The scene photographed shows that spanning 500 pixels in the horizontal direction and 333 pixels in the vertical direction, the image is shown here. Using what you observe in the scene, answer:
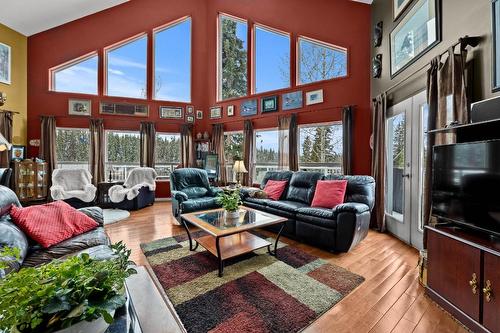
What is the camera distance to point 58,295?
700mm

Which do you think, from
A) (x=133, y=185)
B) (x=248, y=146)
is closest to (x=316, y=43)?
(x=248, y=146)

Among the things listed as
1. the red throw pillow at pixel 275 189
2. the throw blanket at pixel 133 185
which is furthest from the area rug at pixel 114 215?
the red throw pillow at pixel 275 189

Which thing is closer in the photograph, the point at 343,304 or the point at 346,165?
the point at 343,304

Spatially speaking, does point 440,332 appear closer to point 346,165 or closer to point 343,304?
point 343,304

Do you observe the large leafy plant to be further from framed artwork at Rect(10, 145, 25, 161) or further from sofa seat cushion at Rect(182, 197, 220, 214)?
framed artwork at Rect(10, 145, 25, 161)

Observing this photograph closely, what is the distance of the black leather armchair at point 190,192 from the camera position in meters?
3.87

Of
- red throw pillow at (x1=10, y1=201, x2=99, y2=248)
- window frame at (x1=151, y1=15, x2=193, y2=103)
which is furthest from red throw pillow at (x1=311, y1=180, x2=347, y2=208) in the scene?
window frame at (x1=151, y1=15, x2=193, y2=103)

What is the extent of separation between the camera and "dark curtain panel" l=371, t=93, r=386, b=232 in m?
3.72

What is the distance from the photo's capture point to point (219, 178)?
21.1 feet

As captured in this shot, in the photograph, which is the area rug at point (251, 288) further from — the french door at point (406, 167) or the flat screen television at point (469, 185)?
the french door at point (406, 167)

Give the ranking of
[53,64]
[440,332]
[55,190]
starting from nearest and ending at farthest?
1. [440,332]
2. [55,190]
3. [53,64]

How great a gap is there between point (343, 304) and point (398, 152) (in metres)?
2.61

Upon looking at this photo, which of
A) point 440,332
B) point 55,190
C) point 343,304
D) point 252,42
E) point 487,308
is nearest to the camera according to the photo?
point 487,308

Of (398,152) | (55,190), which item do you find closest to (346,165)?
(398,152)
